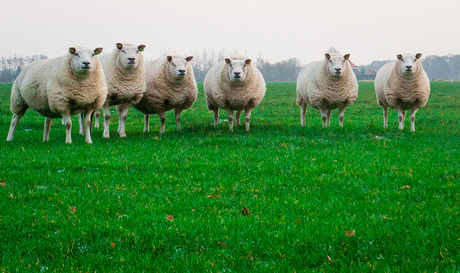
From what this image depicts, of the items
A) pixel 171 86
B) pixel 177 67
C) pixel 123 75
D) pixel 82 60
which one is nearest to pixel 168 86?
pixel 171 86

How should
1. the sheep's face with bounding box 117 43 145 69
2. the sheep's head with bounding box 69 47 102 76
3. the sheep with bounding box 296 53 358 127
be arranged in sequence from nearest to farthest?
1. the sheep's head with bounding box 69 47 102 76
2. the sheep's face with bounding box 117 43 145 69
3. the sheep with bounding box 296 53 358 127

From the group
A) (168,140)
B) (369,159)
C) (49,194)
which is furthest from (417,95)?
(49,194)

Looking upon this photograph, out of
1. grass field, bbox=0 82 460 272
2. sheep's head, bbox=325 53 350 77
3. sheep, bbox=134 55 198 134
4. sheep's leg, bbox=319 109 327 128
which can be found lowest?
grass field, bbox=0 82 460 272

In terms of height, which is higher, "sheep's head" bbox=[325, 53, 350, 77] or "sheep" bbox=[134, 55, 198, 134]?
"sheep's head" bbox=[325, 53, 350, 77]

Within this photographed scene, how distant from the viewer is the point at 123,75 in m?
11.8

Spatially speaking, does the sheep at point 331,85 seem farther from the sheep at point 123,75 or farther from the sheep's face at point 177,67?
the sheep at point 123,75

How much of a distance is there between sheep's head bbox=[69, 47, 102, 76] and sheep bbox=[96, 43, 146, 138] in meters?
1.22

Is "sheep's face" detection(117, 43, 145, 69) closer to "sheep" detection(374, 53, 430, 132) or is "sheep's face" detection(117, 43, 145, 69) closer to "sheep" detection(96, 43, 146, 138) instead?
"sheep" detection(96, 43, 146, 138)

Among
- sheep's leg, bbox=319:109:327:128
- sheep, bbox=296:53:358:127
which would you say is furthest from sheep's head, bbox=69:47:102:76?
sheep's leg, bbox=319:109:327:128

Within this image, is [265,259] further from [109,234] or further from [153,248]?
[109,234]

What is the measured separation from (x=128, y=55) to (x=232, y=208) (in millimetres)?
7381

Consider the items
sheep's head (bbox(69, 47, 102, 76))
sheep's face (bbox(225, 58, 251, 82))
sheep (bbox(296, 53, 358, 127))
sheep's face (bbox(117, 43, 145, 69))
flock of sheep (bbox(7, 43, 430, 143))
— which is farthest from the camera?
sheep (bbox(296, 53, 358, 127))

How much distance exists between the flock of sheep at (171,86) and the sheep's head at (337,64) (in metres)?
0.03

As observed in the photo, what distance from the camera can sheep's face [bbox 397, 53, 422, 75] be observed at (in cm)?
1232
